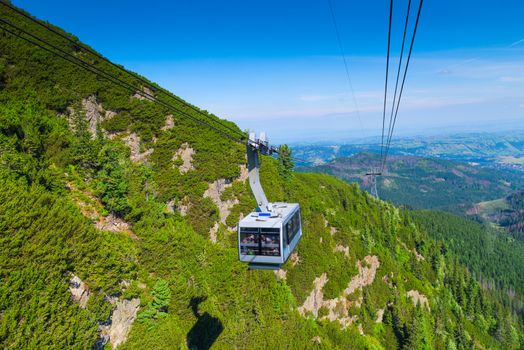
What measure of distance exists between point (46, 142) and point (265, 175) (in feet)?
137

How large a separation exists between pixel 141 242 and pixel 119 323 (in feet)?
30.6

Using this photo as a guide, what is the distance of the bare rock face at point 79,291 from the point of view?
23.9m

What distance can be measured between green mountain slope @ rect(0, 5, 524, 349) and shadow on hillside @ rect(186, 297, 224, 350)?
0.12m

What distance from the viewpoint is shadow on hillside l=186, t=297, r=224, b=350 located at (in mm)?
32750

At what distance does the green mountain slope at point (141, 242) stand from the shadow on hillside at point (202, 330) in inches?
4.6

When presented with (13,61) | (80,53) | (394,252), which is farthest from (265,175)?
(394,252)

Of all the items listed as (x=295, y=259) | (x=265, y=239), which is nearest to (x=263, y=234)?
(x=265, y=239)

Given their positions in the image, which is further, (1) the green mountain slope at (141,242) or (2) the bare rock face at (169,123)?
(2) the bare rock face at (169,123)

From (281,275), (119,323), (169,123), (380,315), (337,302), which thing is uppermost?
(169,123)

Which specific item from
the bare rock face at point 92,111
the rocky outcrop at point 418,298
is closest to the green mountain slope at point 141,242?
the bare rock face at point 92,111

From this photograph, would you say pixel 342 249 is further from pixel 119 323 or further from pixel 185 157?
pixel 119 323

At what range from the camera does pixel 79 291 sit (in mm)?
24391

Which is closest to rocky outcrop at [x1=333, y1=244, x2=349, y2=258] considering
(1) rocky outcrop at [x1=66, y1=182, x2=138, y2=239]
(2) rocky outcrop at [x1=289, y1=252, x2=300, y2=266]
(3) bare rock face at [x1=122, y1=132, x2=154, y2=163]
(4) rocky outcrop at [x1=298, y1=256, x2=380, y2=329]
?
(4) rocky outcrop at [x1=298, y1=256, x2=380, y2=329]

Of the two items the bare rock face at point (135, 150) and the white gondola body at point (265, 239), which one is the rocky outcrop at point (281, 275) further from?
the white gondola body at point (265, 239)
